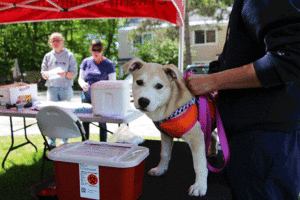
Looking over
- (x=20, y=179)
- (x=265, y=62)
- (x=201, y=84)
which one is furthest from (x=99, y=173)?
(x=20, y=179)

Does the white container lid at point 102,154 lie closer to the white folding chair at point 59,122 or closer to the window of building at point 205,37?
the white folding chair at point 59,122

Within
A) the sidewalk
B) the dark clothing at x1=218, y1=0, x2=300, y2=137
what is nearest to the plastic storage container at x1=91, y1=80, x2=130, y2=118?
the dark clothing at x1=218, y1=0, x2=300, y2=137

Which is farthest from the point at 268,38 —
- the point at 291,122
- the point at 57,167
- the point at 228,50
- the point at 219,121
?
the point at 57,167

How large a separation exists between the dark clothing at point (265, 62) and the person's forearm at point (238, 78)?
26 mm

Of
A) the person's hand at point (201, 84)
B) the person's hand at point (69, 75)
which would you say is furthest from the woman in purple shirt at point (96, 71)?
the person's hand at point (201, 84)

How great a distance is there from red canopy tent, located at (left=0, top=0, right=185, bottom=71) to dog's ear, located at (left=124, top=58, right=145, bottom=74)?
2.92m

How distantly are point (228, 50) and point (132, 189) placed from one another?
0.78 m

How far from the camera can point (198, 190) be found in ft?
4.05

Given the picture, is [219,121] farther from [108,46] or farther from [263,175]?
[108,46]

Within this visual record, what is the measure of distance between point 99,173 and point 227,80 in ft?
2.29

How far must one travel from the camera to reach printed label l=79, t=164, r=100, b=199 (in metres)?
1.12

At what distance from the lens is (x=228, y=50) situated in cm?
112

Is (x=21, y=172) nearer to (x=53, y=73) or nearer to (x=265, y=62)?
(x=53, y=73)

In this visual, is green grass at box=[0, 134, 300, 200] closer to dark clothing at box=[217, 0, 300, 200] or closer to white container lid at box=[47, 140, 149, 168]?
white container lid at box=[47, 140, 149, 168]
